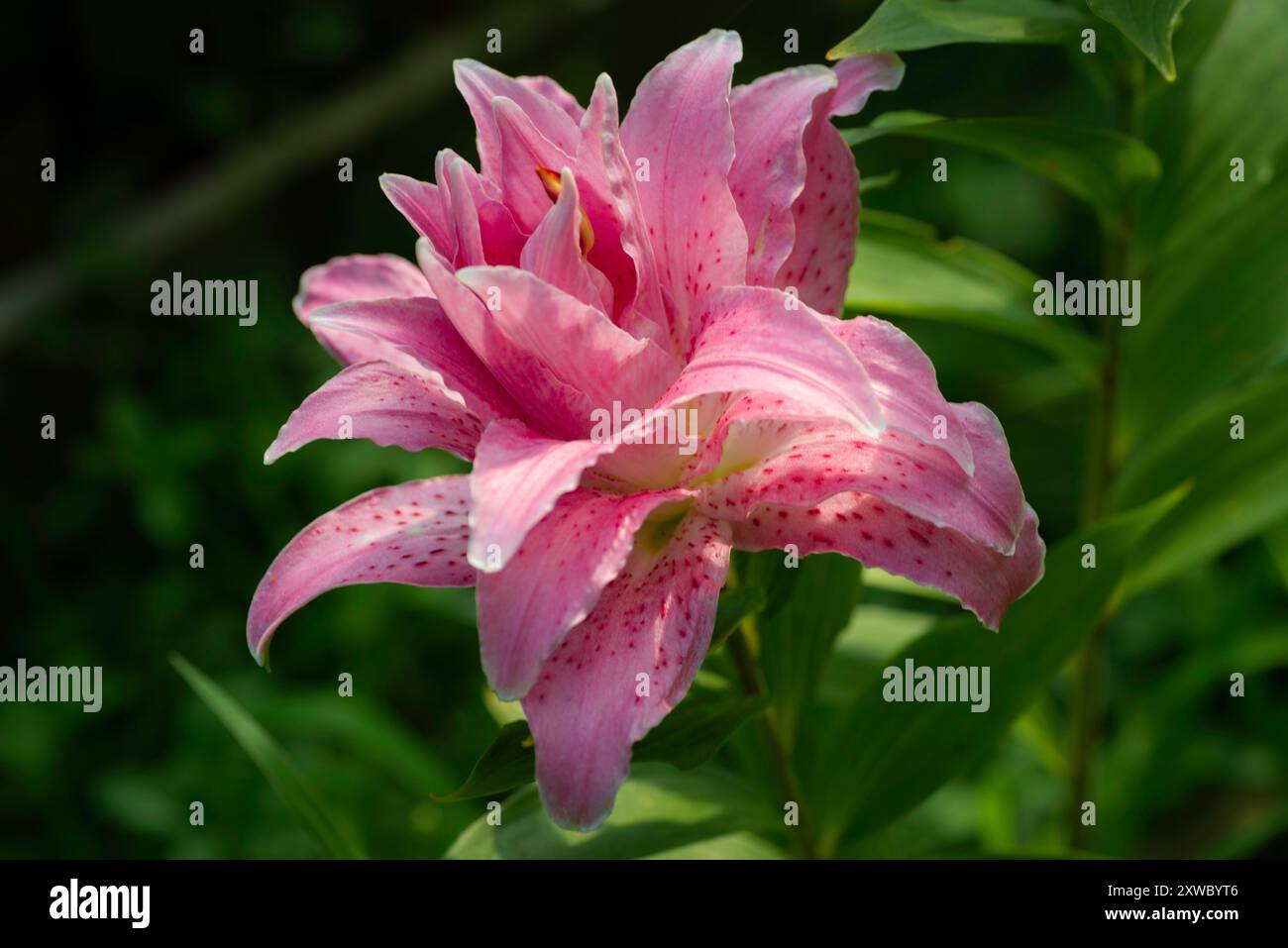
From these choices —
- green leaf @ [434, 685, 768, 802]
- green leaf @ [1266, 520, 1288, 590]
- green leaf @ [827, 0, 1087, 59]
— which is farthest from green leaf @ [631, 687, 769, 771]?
green leaf @ [1266, 520, 1288, 590]

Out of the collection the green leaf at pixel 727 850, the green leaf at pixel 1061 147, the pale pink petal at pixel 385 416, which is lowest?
the green leaf at pixel 727 850

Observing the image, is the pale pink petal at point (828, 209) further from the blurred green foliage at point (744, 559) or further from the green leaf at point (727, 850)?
the green leaf at point (727, 850)

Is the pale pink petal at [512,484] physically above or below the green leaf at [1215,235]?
below

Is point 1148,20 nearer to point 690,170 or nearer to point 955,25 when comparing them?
point 955,25

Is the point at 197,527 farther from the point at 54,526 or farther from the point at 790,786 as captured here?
the point at 790,786

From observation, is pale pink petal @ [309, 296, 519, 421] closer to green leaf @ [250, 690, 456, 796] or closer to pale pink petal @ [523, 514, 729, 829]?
pale pink petal @ [523, 514, 729, 829]

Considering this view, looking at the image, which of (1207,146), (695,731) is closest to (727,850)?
(695,731)

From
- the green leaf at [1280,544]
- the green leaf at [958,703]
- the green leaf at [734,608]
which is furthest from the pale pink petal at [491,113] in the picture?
the green leaf at [1280,544]
